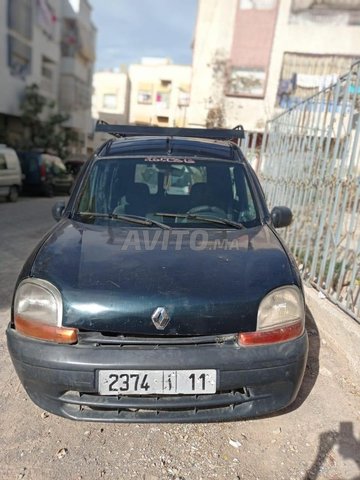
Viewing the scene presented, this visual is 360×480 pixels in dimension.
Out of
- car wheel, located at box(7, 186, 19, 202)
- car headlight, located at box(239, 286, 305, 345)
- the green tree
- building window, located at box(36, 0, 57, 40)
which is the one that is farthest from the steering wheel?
building window, located at box(36, 0, 57, 40)

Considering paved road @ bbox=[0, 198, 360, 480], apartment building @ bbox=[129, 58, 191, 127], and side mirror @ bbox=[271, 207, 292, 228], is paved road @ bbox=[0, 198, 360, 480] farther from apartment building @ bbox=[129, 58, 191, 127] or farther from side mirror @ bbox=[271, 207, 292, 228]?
apartment building @ bbox=[129, 58, 191, 127]

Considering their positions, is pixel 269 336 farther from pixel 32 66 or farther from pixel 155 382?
pixel 32 66

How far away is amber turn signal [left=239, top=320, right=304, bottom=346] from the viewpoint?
2020 millimetres

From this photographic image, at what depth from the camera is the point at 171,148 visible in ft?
11.2

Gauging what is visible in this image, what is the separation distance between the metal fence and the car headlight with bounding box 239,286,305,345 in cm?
145

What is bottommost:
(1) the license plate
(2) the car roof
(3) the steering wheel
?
(1) the license plate

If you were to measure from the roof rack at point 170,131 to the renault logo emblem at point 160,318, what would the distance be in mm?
2462

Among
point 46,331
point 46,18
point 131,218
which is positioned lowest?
point 46,331

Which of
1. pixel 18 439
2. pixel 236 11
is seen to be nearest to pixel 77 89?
pixel 236 11

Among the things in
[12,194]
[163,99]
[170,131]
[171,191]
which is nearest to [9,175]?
[12,194]

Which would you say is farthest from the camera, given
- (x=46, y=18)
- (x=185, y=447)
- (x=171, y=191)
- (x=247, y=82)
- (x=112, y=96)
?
(x=112, y=96)

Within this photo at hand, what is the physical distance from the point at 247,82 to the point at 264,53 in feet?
4.65

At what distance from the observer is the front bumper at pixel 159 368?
6.38 ft

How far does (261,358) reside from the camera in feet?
6.56
